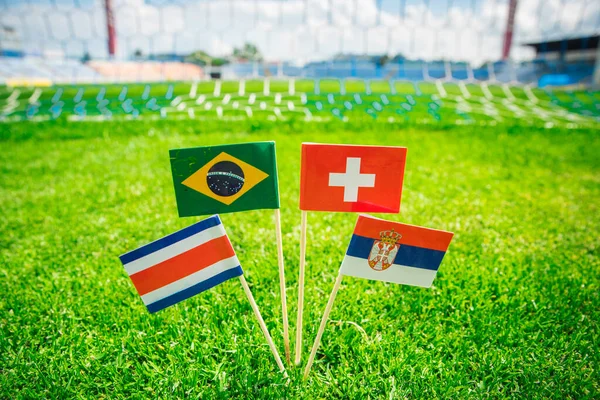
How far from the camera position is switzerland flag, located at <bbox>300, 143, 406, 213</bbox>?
0.94 m

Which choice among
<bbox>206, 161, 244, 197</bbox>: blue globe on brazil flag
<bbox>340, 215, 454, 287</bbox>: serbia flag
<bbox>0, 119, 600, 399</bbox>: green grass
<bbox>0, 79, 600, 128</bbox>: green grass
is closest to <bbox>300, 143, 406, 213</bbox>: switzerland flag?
<bbox>340, 215, 454, 287</bbox>: serbia flag

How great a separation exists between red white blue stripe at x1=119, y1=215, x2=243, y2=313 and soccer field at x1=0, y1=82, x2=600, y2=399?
1.14ft

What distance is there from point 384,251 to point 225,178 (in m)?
0.48

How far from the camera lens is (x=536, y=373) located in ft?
3.96

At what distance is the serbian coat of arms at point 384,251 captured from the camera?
97cm

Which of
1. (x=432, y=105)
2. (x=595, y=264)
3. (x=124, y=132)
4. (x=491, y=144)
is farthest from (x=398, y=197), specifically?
(x=432, y=105)

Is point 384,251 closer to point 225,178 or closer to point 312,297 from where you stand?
point 225,178

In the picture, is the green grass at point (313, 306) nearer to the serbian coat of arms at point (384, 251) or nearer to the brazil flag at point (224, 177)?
the serbian coat of arms at point (384, 251)

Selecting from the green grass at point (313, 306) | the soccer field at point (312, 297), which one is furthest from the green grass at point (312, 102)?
the green grass at point (313, 306)

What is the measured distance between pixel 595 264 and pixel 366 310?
4.53 feet

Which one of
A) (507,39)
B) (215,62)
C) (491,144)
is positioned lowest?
(491,144)

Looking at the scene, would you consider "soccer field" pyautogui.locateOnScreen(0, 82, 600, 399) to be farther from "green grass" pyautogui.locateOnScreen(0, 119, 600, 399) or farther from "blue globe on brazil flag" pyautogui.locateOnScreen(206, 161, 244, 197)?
"blue globe on brazil flag" pyautogui.locateOnScreen(206, 161, 244, 197)

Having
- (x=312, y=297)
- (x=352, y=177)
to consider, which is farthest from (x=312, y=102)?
(x=352, y=177)

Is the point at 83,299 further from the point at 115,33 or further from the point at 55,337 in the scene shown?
the point at 115,33
